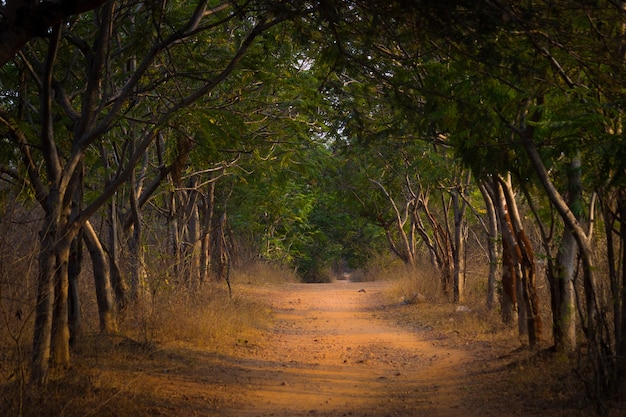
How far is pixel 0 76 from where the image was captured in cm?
909

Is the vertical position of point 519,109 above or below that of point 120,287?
above

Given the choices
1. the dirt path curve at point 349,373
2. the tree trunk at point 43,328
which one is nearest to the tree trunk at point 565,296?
the dirt path curve at point 349,373

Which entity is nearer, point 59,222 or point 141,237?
point 59,222

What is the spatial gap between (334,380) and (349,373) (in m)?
0.58

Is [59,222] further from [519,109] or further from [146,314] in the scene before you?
[519,109]

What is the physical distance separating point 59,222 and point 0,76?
2.45m

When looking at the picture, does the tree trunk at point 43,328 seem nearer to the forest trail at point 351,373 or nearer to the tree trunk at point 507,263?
the forest trail at point 351,373

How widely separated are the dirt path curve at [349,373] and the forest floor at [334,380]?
2cm

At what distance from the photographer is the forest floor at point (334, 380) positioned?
7586mm

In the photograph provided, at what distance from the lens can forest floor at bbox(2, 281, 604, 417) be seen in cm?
759

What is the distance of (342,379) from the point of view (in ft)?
32.3

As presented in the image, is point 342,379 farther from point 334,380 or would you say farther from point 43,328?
point 43,328

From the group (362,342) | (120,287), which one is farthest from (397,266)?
(120,287)

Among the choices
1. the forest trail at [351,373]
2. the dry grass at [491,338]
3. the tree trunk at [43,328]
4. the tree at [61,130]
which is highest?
the tree at [61,130]
